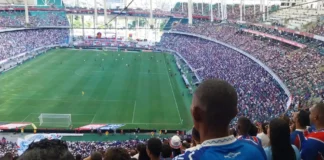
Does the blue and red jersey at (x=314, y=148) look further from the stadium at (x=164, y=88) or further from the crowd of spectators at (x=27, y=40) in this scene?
the crowd of spectators at (x=27, y=40)

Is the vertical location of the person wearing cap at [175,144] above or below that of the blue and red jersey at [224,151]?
below

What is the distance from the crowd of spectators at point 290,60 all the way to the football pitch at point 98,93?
975 centimetres

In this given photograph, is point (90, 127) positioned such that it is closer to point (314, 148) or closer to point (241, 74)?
point (241, 74)

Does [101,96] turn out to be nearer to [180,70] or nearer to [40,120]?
[40,120]

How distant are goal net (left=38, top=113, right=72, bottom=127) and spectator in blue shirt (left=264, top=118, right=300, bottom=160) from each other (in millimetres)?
24976

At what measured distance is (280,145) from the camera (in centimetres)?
402

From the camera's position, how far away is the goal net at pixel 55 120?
89.2 feet

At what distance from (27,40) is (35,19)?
47.7 feet

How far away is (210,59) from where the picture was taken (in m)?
50.6

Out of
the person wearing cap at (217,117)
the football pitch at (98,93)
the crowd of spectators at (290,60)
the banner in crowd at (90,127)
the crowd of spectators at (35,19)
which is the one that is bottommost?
the banner in crowd at (90,127)

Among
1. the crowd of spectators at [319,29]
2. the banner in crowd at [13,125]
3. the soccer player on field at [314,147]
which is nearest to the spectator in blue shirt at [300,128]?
the soccer player on field at [314,147]

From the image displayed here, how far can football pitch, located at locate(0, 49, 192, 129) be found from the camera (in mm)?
29234

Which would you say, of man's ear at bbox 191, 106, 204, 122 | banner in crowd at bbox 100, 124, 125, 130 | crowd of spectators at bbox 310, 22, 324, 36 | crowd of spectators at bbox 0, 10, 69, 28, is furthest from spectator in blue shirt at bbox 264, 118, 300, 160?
crowd of spectators at bbox 0, 10, 69, 28

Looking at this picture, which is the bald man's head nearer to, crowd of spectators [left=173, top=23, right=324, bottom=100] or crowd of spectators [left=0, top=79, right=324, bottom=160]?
crowd of spectators [left=0, top=79, right=324, bottom=160]
